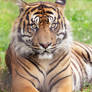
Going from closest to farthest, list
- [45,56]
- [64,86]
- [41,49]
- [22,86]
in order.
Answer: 1. [41,49]
2. [45,56]
3. [22,86]
4. [64,86]

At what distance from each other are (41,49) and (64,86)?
77cm

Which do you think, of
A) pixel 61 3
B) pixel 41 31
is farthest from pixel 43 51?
pixel 61 3

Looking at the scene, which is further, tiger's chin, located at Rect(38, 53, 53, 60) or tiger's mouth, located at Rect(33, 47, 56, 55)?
tiger's chin, located at Rect(38, 53, 53, 60)

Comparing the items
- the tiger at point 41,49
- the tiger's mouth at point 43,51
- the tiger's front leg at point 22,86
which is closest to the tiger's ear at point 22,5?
the tiger at point 41,49

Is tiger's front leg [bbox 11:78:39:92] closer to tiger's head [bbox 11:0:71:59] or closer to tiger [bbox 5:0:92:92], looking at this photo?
tiger [bbox 5:0:92:92]

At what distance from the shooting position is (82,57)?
22.1 feet

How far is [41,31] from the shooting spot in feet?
17.0

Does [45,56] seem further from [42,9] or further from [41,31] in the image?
[42,9]

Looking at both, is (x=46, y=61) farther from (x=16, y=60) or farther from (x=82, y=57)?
(x=82, y=57)

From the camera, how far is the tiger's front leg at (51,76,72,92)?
220 inches

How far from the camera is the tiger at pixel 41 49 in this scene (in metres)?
5.23

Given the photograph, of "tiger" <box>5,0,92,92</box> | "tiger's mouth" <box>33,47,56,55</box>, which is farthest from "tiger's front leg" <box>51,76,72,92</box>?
"tiger's mouth" <box>33,47,56,55</box>

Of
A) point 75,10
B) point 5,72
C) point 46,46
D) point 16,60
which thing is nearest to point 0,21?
point 75,10

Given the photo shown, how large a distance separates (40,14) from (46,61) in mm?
670
